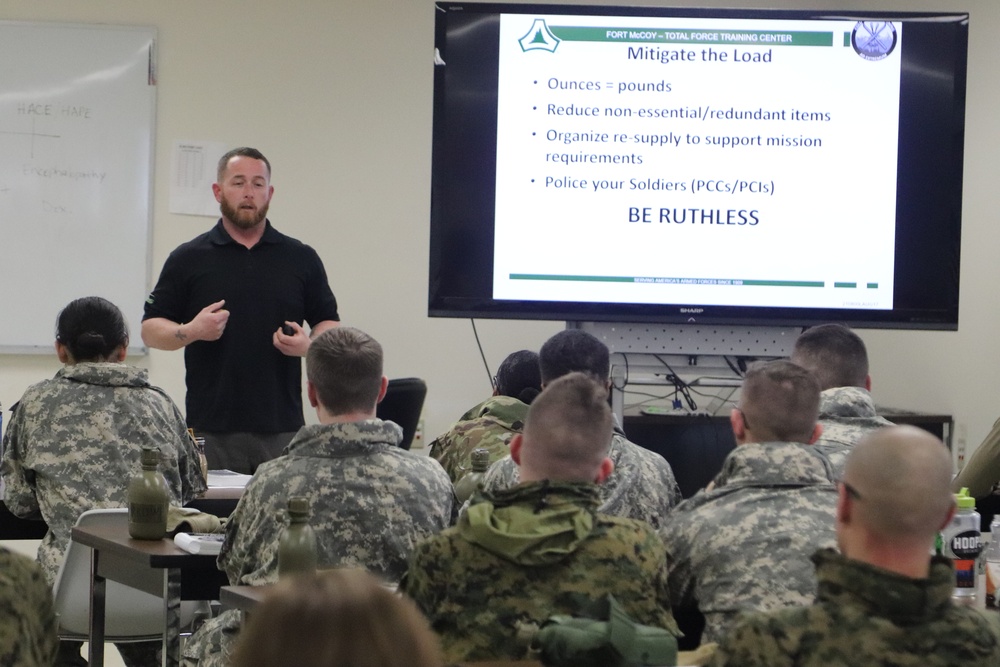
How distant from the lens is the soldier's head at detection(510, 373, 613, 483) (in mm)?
2250

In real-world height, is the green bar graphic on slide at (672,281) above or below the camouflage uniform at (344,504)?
above

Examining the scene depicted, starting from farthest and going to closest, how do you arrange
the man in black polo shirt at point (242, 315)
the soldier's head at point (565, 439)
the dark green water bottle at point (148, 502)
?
the man in black polo shirt at point (242, 315) → the dark green water bottle at point (148, 502) → the soldier's head at point (565, 439)

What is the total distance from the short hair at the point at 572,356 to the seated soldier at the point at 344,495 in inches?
35.3

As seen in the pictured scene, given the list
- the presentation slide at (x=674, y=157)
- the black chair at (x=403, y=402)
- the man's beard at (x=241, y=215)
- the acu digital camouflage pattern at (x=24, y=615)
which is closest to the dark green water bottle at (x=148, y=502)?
the acu digital camouflage pattern at (x=24, y=615)

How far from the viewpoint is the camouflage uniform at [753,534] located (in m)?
2.33

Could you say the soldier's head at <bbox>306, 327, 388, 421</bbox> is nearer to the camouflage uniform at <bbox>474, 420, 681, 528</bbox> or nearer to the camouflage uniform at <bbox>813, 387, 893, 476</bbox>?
the camouflage uniform at <bbox>474, 420, 681, 528</bbox>

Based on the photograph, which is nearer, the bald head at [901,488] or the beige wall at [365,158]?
the bald head at [901,488]

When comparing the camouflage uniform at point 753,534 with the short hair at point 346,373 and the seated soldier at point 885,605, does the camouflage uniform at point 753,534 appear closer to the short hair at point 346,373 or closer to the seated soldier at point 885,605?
the seated soldier at point 885,605

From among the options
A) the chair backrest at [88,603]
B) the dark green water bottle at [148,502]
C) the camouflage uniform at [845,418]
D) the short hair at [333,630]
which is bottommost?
the chair backrest at [88,603]

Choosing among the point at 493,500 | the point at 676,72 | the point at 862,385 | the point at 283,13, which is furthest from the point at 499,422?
the point at 283,13

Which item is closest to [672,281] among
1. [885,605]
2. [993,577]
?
[993,577]

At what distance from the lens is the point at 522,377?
3.92m

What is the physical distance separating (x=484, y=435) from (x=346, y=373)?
0.91m

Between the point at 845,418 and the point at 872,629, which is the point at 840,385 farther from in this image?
the point at 872,629
